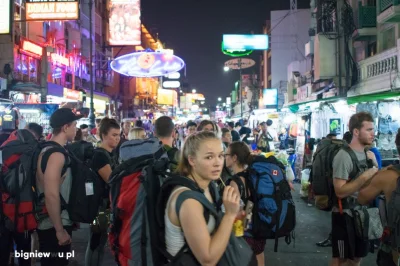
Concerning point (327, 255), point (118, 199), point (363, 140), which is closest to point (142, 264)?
point (118, 199)

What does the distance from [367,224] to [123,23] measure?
84.4ft

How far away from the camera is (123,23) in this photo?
27.5 meters

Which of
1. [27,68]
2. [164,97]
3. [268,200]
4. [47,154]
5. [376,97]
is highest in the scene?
[164,97]

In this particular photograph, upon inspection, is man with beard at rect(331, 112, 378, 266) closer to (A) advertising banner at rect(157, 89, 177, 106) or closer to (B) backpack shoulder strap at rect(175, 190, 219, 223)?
(B) backpack shoulder strap at rect(175, 190, 219, 223)

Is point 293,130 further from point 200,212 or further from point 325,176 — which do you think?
point 200,212

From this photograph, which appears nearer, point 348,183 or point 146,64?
point 348,183

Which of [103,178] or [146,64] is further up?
[146,64]

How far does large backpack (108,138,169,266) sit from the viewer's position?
8.82 feet

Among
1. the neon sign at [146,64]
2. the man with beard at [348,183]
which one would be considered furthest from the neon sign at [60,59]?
the man with beard at [348,183]

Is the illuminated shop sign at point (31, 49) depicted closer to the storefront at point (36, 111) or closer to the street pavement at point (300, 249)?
the storefront at point (36, 111)

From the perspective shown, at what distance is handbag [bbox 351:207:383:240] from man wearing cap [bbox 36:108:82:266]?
3058 mm

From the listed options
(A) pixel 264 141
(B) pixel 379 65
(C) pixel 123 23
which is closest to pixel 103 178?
(A) pixel 264 141

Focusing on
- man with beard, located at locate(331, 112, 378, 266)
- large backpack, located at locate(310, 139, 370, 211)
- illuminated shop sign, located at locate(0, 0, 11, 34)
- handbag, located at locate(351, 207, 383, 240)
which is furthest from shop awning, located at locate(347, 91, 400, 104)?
illuminated shop sign, located at locate(0, 0, 11, 34)

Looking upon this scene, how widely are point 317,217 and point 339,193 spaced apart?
547 centimetres
